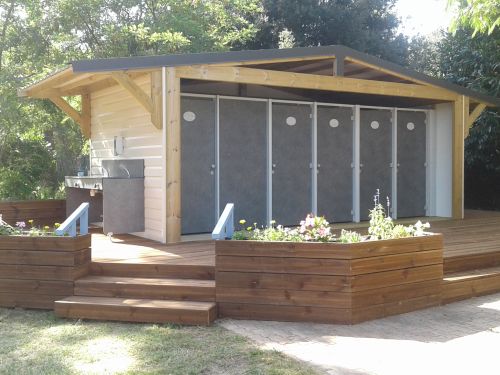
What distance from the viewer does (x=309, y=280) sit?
14.6 feet

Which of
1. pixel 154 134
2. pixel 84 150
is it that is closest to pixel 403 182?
pixel 154 134

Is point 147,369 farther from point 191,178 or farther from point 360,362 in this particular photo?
point 191,178

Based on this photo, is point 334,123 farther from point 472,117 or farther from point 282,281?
point 282,281

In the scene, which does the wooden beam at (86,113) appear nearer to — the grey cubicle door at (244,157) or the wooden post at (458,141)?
the grey cubicle door at (244,157)

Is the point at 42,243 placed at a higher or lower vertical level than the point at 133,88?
lower

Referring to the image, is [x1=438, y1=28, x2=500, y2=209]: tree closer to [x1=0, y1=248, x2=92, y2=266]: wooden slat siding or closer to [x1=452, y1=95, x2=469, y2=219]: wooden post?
[x1=452, y1=95, x2=469, y2=219]: wooden post

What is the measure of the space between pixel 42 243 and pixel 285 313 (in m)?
2.25

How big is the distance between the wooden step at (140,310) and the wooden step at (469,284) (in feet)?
7.48

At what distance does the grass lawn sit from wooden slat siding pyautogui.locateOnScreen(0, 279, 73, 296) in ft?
1.18

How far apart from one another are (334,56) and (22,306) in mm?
4738

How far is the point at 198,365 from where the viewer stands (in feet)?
11.5

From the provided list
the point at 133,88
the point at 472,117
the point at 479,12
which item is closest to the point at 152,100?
the point at 133,88

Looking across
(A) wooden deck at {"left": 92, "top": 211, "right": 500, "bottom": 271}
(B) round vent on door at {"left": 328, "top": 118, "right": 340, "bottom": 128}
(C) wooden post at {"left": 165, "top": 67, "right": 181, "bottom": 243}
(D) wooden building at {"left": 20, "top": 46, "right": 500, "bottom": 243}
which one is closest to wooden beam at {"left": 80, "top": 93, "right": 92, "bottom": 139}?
(D) wooden building at {"left": 20, "top": 46, "right": 500, "bottom": 243}

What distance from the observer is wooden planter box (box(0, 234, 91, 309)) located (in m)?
4.88
